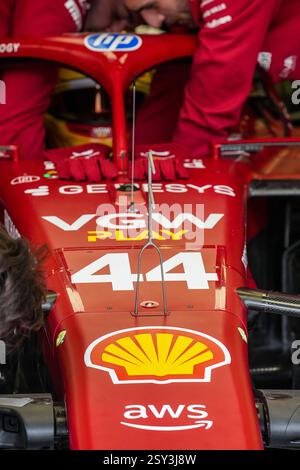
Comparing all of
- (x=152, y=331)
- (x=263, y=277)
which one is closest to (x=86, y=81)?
(x=263, y=277)

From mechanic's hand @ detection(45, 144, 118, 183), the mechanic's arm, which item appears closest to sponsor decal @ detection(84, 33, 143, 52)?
the mechanic's arm

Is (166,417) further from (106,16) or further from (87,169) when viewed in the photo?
(106,16)

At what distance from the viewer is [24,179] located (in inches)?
126

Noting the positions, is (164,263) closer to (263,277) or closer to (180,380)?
(180,380)

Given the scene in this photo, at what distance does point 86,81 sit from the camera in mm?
4047

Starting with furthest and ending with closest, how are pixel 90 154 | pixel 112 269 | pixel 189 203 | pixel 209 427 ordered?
pixel 90 154, pixel 189 203, pixel 112 269, pixel 209 427

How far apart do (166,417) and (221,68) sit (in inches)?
63.8

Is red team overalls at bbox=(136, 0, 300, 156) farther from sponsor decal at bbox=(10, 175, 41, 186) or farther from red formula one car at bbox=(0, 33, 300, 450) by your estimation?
sponsor decal at bbox=(10, 175, 41, 186)

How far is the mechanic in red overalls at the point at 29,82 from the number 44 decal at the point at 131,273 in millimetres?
1081

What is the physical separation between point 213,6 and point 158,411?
169cm

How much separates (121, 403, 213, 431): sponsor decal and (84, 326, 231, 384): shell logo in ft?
0.24

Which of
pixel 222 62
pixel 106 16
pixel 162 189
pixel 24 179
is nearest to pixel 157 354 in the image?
pixel 162 189

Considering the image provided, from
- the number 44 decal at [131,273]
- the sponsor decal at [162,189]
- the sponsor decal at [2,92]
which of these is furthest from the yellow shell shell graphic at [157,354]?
the sponsor decal at [2,92]

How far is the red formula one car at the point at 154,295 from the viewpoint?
222cm
